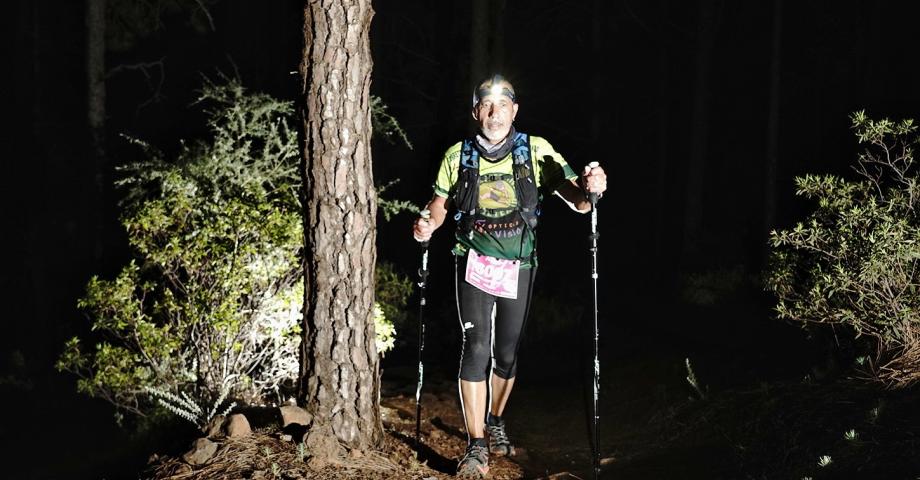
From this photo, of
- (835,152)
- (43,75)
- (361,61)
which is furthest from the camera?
(835,152)

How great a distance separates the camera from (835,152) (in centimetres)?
1717

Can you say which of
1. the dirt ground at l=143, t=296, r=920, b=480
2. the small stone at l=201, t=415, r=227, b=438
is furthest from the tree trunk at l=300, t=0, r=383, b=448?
the small stone at l=201, t=415, r=227, b=438

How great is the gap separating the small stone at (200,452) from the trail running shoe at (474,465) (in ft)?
5.07

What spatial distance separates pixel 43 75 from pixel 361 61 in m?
13.3

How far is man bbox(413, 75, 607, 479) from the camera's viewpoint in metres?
5.17

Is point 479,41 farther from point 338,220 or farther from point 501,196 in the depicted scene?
point 338,220

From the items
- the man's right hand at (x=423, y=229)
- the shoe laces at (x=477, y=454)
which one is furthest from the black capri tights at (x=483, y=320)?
the shoe laces at (x=477, y=454)

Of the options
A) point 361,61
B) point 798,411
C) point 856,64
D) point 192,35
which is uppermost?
point 192,35

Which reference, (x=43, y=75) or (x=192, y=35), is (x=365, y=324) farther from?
(x=192, y=35)

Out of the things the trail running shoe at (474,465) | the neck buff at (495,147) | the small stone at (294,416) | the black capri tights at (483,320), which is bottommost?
the trail running shoe at (474,465)

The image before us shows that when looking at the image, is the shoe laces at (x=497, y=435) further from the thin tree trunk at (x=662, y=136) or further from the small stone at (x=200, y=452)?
the thin tree trunk at (x=662, y=136)

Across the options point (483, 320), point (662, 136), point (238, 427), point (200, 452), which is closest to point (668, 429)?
point (483, 320)

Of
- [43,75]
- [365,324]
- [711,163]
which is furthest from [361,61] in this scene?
[711,163]

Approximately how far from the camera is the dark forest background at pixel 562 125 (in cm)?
1048
